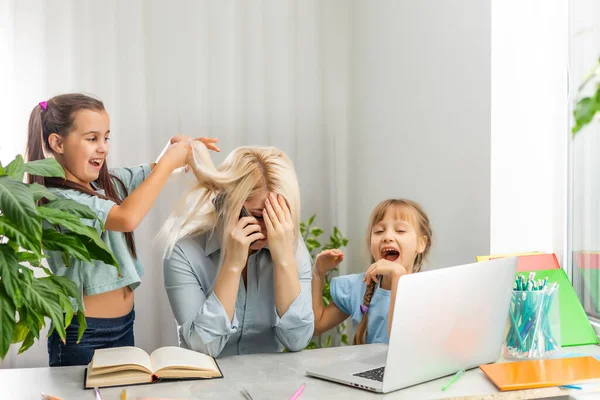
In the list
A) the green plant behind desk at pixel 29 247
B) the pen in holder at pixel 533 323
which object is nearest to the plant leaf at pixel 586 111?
the green plant behind desk at pixel 29 247

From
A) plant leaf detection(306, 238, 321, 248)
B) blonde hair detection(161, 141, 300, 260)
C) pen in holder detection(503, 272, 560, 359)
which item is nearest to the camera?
pen in holder detection(503, 272, 560, 359)

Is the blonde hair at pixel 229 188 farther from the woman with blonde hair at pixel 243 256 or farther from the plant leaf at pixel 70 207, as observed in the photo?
the plant leaf at pixel 70 207

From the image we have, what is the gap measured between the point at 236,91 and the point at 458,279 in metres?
1.92

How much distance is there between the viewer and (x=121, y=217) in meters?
1.67

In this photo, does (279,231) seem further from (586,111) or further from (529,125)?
(586,111)

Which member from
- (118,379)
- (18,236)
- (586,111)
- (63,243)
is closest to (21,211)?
(18,236)

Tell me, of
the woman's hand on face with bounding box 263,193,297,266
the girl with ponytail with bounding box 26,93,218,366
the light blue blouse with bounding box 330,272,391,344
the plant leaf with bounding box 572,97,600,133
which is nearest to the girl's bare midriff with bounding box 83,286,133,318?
the girl with ponytail with bounding box 26,93,218,366

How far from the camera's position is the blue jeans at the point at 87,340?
1.74 m

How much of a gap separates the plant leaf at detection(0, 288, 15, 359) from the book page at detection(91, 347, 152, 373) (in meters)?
0.33

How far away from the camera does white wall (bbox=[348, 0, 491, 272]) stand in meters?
1.99

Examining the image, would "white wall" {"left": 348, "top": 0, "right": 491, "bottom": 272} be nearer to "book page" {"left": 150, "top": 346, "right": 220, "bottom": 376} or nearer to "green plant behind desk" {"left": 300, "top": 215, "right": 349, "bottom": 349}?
"green plant behind desk" {"left": 300, "top": 215, "right": 349, "bottom": 349}

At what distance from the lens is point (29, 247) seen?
1.00 m

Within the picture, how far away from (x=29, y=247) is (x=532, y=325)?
3.66 feet

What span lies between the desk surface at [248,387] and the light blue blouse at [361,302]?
43 cm
